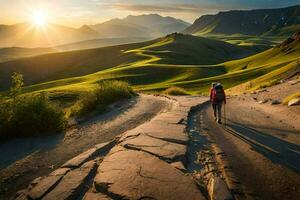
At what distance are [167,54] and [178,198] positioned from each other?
378ft

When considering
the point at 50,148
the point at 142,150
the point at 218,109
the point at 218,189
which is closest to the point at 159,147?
the point at 142,150

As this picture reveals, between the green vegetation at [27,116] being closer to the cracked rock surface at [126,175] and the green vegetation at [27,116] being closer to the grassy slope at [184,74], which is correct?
the cracked rock surface at [126,175]

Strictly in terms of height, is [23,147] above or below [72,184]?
above

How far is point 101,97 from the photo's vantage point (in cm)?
2248

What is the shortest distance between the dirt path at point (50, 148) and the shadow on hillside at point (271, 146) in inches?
202

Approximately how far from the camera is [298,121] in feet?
52.4

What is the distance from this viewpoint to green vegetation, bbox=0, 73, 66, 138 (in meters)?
14.4

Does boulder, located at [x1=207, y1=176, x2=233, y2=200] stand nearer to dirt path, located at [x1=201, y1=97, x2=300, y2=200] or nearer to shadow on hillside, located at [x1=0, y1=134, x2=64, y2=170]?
dirt path, located at [x1=201, y1=97, x2=300, y2=200]

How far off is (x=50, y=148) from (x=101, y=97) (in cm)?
1002

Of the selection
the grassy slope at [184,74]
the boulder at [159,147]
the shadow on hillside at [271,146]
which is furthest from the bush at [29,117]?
the grassy slope at [184,74]

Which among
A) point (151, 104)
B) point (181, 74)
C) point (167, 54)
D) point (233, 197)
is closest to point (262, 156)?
point (233, 197)

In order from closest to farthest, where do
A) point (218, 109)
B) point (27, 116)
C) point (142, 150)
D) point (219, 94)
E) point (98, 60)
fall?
point (142, 150) → point (27, 116) → point (218, 109) → point (219, 94) → point (98, 60)

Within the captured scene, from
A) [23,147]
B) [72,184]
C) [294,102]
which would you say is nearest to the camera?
[72,184]

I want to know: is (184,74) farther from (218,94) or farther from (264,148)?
(264,148)
